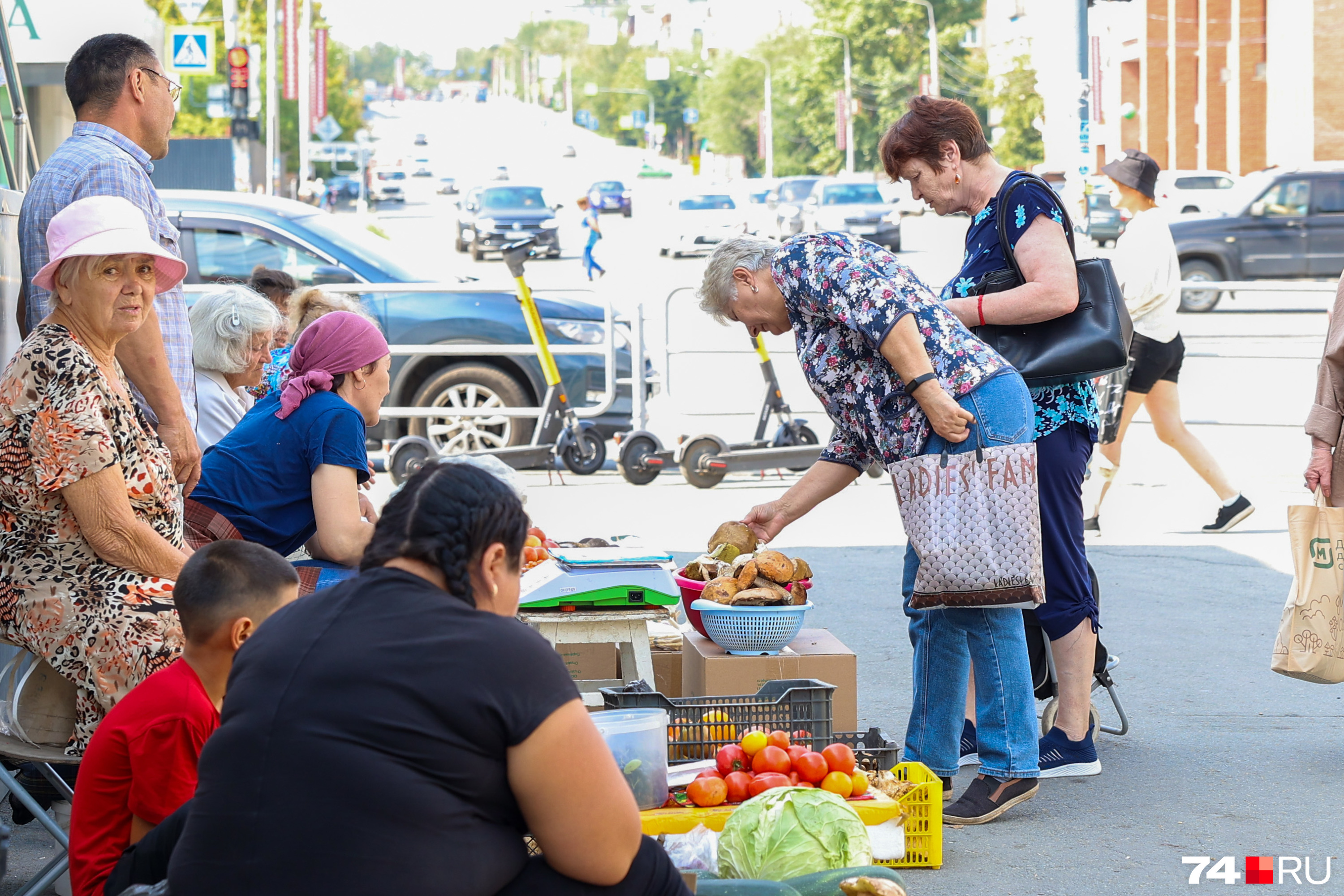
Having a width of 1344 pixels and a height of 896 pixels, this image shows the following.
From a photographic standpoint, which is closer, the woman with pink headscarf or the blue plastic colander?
the woman with pink headscarf

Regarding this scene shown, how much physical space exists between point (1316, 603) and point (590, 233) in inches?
1056

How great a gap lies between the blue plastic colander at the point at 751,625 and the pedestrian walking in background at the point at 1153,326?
402 cm

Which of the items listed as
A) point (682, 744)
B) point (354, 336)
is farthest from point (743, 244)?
point (682, 744)

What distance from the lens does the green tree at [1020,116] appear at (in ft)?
177

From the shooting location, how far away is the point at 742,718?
13.2 feet

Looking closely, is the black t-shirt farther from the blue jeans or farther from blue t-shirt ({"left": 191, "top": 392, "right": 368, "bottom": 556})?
the blue jeans

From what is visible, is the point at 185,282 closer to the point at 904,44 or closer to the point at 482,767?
the point at 482,767

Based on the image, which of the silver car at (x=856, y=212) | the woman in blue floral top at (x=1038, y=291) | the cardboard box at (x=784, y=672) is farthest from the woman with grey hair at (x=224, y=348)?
the silver car at (x=856, y=212)

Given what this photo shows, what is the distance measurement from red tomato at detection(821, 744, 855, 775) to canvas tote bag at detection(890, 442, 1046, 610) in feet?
1.72

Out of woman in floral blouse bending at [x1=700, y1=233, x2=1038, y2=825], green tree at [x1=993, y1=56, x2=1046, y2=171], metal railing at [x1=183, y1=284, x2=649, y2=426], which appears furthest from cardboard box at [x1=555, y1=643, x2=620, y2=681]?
green tree at [x1=993, y1=56, x2=1046, y2=171]

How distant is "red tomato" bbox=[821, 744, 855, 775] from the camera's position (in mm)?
3752

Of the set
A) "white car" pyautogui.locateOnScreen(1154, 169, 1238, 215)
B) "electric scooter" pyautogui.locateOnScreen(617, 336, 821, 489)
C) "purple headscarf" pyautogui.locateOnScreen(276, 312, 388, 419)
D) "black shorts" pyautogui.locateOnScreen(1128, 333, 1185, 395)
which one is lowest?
"electric scooter" pyautogui.locateOnScreen(617, 336, 821, 489)

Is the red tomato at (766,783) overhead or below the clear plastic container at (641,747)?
below

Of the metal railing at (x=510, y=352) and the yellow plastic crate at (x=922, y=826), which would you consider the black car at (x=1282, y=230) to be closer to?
the metal railing at (x=510, y=352)
